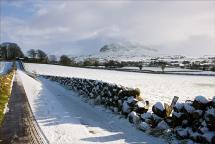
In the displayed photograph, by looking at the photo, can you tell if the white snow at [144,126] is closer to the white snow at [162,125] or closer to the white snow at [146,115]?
the white snow at [146,115]

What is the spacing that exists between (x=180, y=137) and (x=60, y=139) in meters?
4.35

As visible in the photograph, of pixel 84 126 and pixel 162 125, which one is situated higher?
pixel 162 125

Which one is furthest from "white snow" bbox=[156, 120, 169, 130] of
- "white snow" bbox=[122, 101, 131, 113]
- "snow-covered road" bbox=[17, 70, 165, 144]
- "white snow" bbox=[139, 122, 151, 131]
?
"white snow" bbox=[122, 101, 131, 113]

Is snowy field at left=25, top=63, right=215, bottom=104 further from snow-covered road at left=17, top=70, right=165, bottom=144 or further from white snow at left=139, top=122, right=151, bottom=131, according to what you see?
white snow at left=139, top=122, right=151, bottom=131

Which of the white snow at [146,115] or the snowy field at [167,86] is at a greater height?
the white snow at [146,115]

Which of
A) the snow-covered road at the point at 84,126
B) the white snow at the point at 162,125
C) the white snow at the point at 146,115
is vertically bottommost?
the snow-covered road at the point at 84,126

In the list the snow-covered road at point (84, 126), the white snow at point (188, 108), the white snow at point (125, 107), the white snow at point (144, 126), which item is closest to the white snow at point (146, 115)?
the white snow at point (144, 126)

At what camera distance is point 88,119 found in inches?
676

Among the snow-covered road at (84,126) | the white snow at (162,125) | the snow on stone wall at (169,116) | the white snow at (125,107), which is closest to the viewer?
the snow on stone wall at (169,116)

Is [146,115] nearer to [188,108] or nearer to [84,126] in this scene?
[188,108]

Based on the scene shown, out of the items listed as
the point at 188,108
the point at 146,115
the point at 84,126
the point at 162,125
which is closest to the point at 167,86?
the point at 84,126

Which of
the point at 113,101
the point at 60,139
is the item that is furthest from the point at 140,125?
the point at 113,101

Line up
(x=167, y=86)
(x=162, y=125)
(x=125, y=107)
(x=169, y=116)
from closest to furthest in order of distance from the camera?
(x=162, y=125), (x=169, y=116), (x=125, y=107), (x=167, y=86)

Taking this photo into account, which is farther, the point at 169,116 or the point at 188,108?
the point at 169,116
